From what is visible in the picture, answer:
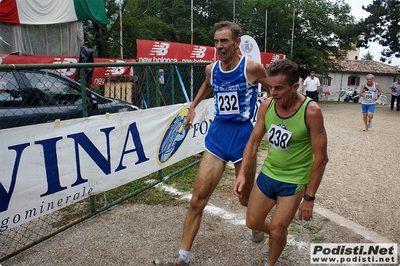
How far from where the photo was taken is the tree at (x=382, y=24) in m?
25.0

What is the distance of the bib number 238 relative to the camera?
252cm

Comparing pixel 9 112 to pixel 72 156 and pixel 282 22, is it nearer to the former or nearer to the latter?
pixel 72 156

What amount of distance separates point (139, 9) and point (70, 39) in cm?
1132

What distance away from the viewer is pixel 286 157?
258 cm

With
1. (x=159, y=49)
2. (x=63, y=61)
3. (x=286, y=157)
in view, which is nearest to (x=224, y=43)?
(x=286, y=157)

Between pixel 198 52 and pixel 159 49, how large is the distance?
95.6 inches

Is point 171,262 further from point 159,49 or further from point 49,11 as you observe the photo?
point 49,11

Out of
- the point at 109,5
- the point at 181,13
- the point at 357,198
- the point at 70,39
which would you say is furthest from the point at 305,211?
the point at 181,13

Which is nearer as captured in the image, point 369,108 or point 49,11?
point 369,108

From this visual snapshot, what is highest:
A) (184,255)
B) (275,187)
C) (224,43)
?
(224,43)

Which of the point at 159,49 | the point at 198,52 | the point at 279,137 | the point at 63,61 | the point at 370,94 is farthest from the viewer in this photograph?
the point at 198,52

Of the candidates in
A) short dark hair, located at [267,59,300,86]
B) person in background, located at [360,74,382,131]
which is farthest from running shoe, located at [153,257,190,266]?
person in background, located at [360,74,382,131]

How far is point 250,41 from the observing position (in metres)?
7.93

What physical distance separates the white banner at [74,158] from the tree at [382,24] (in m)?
27.0
